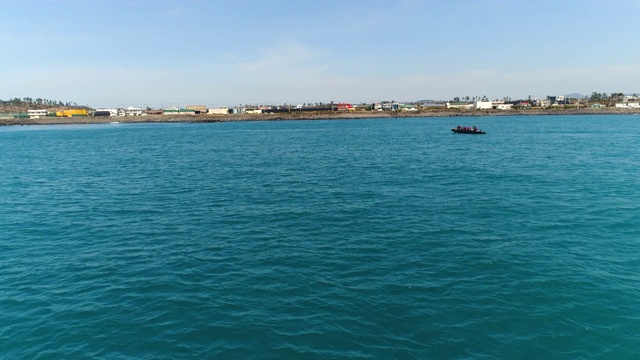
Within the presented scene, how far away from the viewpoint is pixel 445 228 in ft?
108

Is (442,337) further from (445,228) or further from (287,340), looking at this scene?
(445,228)

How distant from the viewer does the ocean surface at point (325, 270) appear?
60.3ft

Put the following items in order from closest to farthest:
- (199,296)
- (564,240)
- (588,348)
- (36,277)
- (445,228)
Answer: (588,348) < (199,296) < (36,277) < (564,240) < (445,228)

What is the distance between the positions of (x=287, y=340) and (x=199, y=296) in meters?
6.74

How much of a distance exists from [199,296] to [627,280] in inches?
975

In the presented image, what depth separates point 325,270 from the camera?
2548 cm

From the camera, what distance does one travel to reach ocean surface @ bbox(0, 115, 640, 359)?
1839 cm

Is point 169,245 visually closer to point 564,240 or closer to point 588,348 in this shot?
point 588,348

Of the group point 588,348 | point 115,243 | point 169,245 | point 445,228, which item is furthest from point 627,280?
point 115,243

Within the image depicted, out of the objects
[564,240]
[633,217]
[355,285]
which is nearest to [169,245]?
[355,285]

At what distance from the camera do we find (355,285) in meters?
23.3

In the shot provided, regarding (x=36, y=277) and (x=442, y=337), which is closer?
(x=442, y=337)

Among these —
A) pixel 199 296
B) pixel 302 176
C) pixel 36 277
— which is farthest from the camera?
pixel 302 176

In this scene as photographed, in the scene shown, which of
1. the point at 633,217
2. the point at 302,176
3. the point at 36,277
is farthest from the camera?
the point at 302,176
